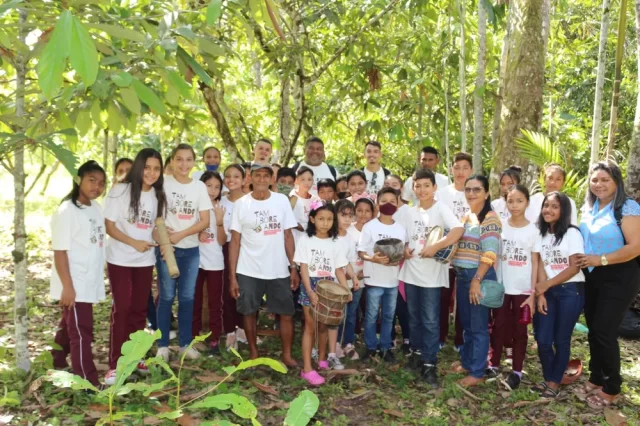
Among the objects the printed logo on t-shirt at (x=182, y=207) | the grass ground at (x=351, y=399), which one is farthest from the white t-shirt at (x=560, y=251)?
the printed logo on t-shirt at (x=182, y=207)

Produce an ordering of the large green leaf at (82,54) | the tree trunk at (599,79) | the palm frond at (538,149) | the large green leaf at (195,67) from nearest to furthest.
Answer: the large green leaf at (82,54) < the large green leaf at (195,67) < the palm frond at (538,149) < the tree trunk at (599,79)

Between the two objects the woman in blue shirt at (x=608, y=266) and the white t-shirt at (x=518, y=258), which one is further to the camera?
the white t-shirt at (x=518, y=258)

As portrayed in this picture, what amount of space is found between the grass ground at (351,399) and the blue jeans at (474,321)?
0.76 feet

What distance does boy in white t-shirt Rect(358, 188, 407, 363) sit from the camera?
5113 millimetres

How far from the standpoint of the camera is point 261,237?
484cm

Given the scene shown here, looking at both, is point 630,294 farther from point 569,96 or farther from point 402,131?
point 569,96

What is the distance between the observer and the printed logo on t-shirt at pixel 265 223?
485 cm

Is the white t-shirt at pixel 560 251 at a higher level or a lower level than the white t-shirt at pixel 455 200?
lower

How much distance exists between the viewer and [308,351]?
4797mm

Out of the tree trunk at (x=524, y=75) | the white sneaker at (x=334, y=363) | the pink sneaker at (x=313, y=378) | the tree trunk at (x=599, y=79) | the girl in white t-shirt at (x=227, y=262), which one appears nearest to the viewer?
the pink sneaker at (x=313, y=378)

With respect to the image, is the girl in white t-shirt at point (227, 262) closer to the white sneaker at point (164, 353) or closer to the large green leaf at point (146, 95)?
the white sneaker at point (164, 353)

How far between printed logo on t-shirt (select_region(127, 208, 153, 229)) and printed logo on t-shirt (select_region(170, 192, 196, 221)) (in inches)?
11.8

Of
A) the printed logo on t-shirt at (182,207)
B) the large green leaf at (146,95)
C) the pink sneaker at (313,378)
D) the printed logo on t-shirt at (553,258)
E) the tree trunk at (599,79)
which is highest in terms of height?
the tree trunk at (599,79)

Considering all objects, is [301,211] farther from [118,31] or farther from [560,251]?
[118,31]
